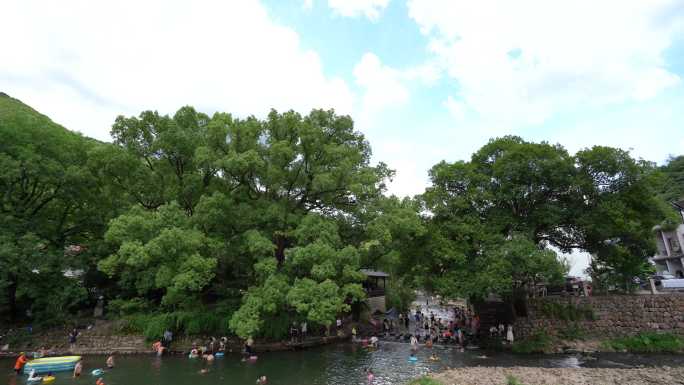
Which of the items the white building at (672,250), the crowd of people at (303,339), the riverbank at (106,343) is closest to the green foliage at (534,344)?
the crowd of people at (303,339)

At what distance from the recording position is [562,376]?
16.0 meters

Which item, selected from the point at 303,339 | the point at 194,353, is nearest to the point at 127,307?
the point at 194,353

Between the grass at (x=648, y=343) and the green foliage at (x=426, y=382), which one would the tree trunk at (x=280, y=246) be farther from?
the grass at (x=648, y=343)

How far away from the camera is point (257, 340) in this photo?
80.2 feet

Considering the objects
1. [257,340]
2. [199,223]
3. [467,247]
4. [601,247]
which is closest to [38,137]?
[199,223]

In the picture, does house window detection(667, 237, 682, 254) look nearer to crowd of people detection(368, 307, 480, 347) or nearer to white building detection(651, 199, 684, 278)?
white building detection(651, 199, 684, 278)

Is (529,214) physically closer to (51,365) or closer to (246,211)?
(246,211)

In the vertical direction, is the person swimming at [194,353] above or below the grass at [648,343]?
below

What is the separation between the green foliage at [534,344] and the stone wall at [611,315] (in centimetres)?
122

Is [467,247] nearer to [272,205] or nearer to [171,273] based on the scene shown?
[272,205]

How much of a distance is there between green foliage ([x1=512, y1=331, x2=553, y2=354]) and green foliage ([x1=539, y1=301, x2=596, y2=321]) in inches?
79.6

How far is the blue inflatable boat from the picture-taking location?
1888cm

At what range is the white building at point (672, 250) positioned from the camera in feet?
127

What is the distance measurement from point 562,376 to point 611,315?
37.2ft
